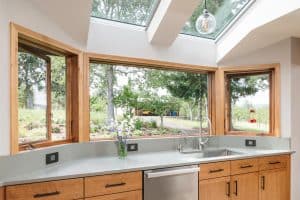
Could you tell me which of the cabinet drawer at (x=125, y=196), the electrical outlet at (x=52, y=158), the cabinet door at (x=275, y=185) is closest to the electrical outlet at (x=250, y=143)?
the cabinet door at (x=275, y=185)

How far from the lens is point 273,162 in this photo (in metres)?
2.85

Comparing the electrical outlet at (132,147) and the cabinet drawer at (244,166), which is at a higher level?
the electrical outlet at (132,147)

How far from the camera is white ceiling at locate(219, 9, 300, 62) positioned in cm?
243

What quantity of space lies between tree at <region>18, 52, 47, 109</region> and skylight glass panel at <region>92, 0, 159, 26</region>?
88 cm

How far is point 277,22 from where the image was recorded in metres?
2.48

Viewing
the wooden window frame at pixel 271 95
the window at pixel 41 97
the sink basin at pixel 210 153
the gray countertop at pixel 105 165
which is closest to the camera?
the gray countertop at pixel 105 165

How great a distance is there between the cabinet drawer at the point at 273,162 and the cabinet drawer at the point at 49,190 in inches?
80.1

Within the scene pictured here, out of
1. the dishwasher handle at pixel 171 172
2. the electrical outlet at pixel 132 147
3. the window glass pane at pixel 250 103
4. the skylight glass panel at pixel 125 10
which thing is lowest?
the dishwasher handle at pixel 171 172

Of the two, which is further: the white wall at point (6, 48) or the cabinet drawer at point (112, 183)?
the cabinet drawer at point (112, 183)

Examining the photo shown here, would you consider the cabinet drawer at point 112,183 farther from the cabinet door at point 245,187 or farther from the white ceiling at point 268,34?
the white ceiling at point 268,34

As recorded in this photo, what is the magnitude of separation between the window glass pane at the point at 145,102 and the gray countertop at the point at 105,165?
362mm

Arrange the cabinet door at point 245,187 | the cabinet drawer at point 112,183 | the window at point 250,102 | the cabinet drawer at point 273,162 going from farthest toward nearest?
the window at point 250,102
the cabinet drawer at point 273,162
the cabinet door at point 245,187
the cabinet drawer at point 112,183

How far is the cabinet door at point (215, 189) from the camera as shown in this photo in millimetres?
2473

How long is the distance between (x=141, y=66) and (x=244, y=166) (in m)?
1.68
